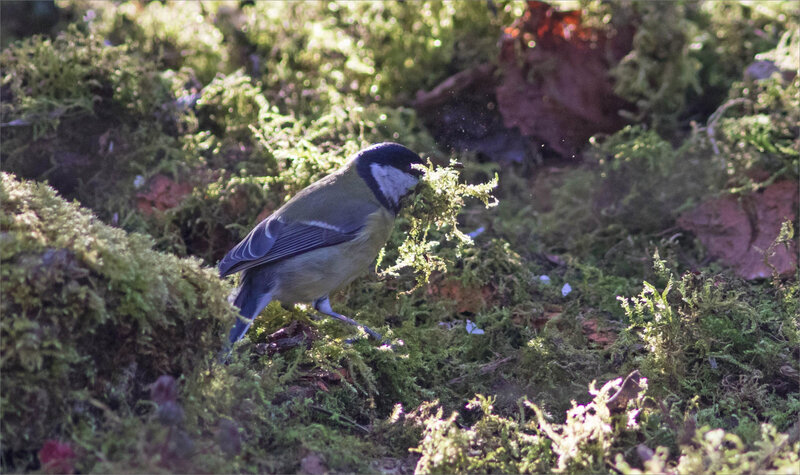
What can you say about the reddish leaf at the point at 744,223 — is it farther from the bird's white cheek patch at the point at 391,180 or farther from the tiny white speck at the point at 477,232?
the bird's white cheek patch at the point at 391,180

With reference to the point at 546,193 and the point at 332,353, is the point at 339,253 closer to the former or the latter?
the point at 332,353

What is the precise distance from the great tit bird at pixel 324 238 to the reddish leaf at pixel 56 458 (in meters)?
1.02

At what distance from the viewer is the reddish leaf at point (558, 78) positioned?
433 centimetres

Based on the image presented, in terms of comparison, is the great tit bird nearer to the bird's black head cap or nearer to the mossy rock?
the bird's black head cap

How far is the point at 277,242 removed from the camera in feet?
9.59

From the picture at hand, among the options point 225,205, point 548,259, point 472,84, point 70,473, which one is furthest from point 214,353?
point 472,84

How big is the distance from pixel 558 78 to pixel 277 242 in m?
2.27

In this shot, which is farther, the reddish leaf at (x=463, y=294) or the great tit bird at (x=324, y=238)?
the reddish leaf at (x=463, y=294)

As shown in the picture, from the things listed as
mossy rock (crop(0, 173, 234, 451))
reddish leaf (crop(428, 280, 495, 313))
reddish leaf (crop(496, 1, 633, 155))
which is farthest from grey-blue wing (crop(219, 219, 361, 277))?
reddish leaf (crop(496, 1, 633, 155))

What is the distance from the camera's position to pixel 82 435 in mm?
1862

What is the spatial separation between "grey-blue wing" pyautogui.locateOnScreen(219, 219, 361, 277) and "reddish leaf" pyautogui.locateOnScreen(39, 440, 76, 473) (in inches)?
44.9

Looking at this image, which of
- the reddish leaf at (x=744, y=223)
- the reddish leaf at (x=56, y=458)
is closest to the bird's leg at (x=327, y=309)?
the reddish leaf at (x=56, y=458)

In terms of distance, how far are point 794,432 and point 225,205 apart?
2642 mm

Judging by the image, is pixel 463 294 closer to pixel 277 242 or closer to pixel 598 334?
pixel 598 334
